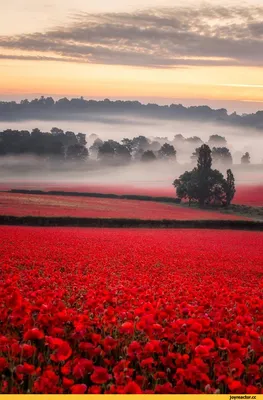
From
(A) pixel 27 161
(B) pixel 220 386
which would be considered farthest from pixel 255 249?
(B) pixel 220 386

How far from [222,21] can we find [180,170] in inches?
117

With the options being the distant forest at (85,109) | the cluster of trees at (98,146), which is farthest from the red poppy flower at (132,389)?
the cluster of trees at (98,146)

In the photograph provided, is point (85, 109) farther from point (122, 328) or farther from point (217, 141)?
point (122, 328)

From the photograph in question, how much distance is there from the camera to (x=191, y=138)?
7.48m

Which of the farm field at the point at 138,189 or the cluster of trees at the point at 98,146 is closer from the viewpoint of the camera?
the cluster of trees at the point at 98,146

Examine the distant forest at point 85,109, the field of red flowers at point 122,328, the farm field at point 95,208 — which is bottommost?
the field of red flowers at point 122,328

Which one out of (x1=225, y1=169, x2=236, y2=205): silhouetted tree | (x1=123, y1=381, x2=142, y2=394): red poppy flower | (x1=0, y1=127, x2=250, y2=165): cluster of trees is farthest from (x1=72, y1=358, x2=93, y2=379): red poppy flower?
(x1=225, y1=169, x2=236, y2=205): silhouetted tree

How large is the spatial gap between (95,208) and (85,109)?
4.13 metres

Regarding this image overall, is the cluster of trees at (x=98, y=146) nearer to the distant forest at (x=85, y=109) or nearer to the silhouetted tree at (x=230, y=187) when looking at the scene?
the distant forest at (x=85, y=109)

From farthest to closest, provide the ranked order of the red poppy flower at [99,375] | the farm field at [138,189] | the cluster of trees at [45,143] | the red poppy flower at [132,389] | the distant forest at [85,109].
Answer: the farm field at [138,189], the cluster of trees at [45,143], the distant forest at [85,109], the red poppy flower at [99,375], the red poppy flower at [132,389]

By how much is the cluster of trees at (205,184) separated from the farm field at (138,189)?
0.56ft

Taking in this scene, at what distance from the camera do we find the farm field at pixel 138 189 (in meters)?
7.15

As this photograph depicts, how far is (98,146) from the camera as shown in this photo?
6.85 metres
